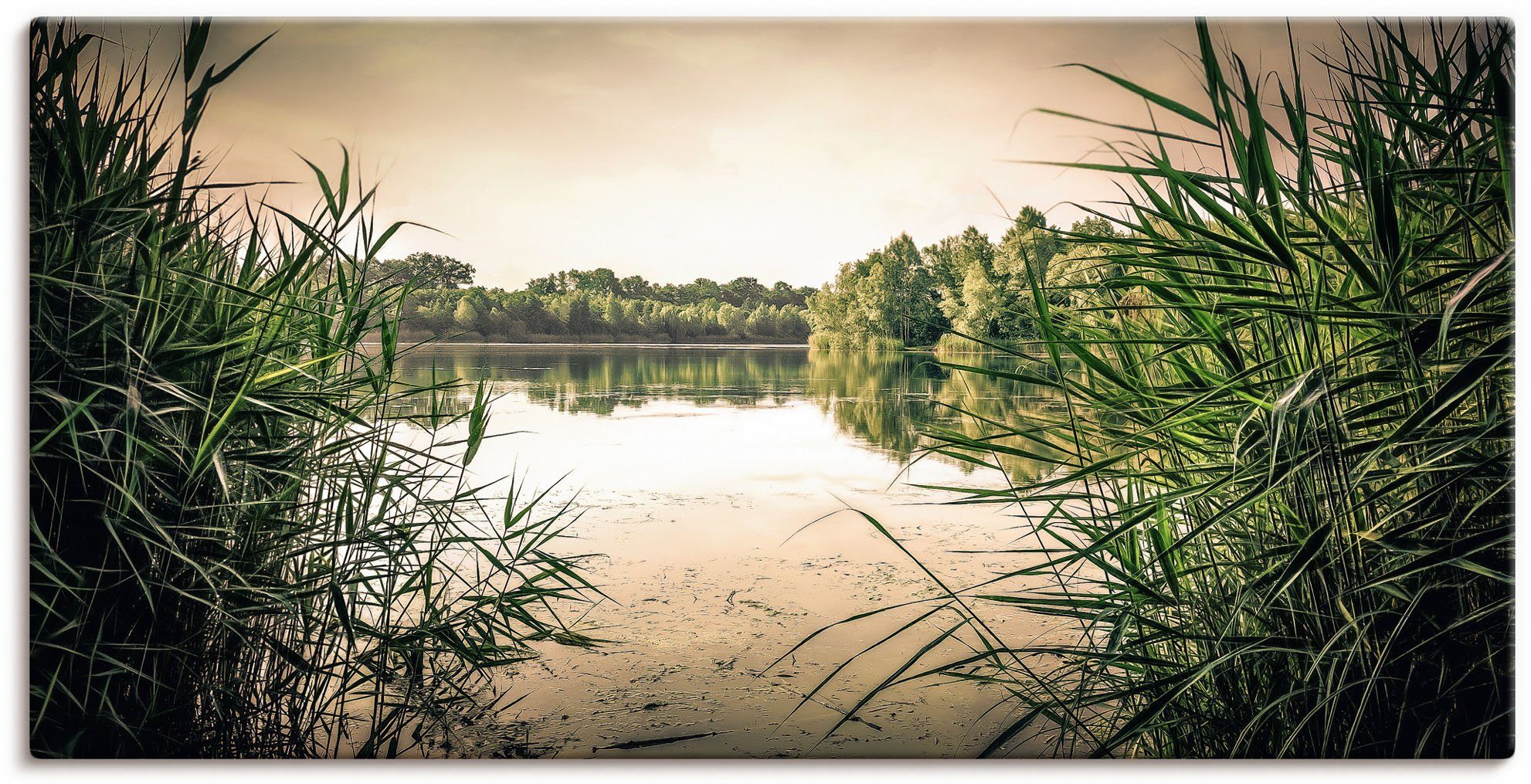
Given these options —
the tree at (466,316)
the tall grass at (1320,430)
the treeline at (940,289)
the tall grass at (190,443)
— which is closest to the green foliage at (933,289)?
the treeline at (940,289)

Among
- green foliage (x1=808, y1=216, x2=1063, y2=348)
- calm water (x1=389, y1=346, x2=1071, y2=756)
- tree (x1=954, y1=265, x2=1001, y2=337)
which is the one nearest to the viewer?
calm water (x1=389, y1=346, x2=1071, y2=756)

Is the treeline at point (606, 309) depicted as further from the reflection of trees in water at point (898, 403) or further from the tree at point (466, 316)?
the reflection of trees in water at point (898, 403)

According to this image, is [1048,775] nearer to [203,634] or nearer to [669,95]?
[203,634]

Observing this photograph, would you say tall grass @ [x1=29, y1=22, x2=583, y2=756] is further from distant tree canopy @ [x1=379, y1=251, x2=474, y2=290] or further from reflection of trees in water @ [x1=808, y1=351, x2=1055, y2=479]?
reflection of trees in water @ [x1=808, y1=351, x2=1055, y2=479]

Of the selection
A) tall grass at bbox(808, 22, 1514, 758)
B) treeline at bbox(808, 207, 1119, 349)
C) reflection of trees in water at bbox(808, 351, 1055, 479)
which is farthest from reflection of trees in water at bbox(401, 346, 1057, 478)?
tall grass at bbox(808, 22, 1514, 758)

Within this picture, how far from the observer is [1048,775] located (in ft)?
5.67

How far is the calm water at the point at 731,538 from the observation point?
6.26 feet

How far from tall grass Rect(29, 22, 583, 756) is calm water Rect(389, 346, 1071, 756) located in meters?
0.41

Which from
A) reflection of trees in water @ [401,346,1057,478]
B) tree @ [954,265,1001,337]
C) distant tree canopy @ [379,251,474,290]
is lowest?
reflection of trees in water @ [401,346,1057,478]

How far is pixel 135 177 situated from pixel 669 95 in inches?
47.5

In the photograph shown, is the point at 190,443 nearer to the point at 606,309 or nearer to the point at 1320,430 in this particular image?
the point at 606,309

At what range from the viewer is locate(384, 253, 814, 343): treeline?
259 cm

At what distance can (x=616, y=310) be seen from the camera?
2.87 m
